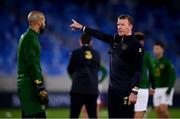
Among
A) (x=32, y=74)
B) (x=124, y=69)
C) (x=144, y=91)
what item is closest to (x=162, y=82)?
(x=144, y=91)

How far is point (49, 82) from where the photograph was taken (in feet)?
69.3

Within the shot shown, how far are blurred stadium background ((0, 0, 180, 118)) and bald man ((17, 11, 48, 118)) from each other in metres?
12.1

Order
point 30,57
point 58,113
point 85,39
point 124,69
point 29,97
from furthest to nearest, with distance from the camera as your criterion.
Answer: point 58,113, point 85,39, point 124,69, point 29,97, point 30,57

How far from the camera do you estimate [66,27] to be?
24.4 metres

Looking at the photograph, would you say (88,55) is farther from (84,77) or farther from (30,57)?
(30,57)

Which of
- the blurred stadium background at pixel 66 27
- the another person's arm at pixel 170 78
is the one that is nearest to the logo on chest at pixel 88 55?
the another person's arm at pixel 170 78

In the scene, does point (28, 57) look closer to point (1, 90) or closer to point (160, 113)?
point (160, 113)

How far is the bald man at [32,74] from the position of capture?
830cm

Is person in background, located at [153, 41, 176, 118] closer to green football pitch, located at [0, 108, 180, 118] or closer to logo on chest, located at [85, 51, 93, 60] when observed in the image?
green football pitch, located at [0, 108, 180, 118]

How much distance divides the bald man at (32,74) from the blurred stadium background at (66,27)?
39.6ft

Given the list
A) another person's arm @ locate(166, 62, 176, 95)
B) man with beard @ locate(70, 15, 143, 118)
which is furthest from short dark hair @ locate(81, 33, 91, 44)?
another person's arm @ locate(166, 62, 176, 95)

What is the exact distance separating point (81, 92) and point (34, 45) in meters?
3.45

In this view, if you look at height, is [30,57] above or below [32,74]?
above

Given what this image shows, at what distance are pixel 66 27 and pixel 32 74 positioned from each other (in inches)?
635
